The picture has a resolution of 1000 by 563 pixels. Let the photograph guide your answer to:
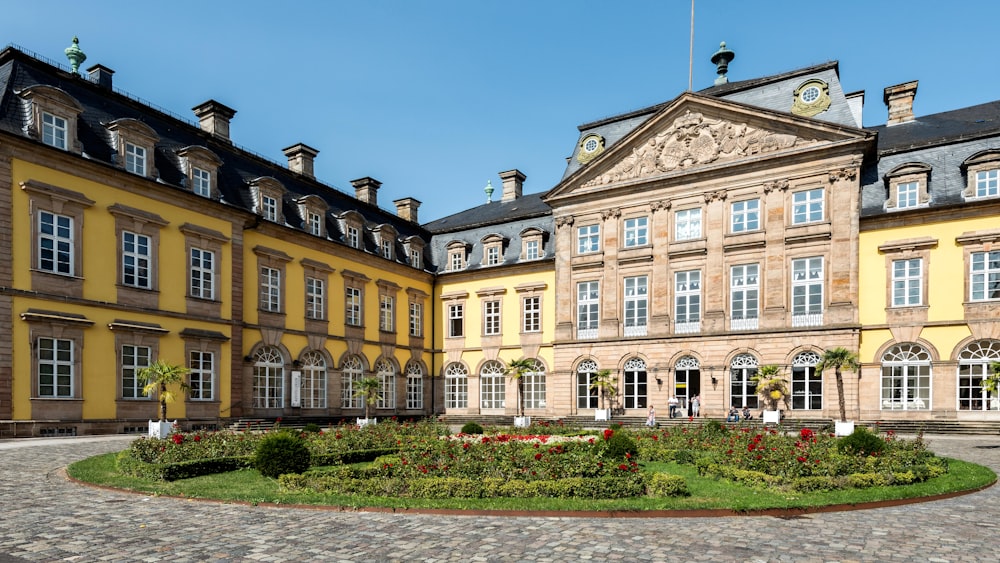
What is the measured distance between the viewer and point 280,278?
31.9 m

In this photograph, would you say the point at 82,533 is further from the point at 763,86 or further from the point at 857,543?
the point at 763,86

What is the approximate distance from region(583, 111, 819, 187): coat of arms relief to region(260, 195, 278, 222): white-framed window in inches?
669

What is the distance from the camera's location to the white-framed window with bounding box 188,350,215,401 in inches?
1072

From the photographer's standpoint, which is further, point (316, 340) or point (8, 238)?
point (316, 340)

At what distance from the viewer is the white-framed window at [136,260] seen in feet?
82.6

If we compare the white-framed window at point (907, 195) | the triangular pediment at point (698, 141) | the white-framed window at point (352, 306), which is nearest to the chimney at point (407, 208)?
the white-framed window at point (352, 306)

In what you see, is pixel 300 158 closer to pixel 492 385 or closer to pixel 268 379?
pixel 268 379

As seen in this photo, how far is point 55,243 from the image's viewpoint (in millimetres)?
23016

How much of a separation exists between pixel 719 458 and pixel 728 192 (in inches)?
827

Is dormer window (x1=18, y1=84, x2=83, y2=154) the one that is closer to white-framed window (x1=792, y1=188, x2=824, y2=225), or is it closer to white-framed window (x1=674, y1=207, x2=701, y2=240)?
white-framed window (x1=674, y1=207, x2=701, y2=240)

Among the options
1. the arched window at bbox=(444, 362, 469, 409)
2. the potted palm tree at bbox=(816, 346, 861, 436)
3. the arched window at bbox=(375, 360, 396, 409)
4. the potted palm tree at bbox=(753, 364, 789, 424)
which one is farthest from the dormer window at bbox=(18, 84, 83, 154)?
the potted palm tree at bbox=(816, 346, 861, 436)

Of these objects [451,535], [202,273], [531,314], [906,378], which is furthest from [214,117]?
[906,378]

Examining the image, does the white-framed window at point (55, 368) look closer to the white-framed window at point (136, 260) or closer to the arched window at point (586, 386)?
the white-framed window at point (136, 260)

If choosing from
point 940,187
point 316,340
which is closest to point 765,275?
point 940,187
